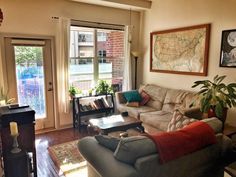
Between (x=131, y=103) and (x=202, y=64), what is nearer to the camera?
(x=202, y=64)

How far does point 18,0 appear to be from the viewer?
12.2 feet

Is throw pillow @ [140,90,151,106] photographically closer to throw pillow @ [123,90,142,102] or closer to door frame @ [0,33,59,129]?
throw pillow @ [123,90,142,102]

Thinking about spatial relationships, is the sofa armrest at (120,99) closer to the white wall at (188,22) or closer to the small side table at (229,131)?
the white wall at (188,22)

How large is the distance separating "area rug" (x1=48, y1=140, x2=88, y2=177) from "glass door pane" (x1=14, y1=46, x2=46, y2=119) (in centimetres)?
116

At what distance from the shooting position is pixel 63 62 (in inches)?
165

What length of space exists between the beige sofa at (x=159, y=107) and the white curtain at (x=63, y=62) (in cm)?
122

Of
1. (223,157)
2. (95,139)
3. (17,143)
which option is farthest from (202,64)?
(17,143)

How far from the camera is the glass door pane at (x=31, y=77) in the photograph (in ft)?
12.9

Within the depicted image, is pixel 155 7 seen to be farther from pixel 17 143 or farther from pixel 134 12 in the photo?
pixel 17 143

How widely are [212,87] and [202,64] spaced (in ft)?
3.40

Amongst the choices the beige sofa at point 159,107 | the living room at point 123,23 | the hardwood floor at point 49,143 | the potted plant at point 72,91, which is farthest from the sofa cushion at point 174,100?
the potted plant at point 72,91

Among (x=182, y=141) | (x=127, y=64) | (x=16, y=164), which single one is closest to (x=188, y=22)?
(x=127, y=64)

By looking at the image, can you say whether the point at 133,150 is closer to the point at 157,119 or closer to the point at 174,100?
the point at 157,119

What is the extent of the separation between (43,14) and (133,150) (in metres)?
3.53
